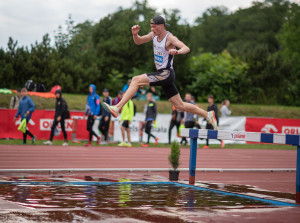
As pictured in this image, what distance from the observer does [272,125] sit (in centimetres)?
2559

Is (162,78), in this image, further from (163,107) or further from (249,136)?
(163,107)

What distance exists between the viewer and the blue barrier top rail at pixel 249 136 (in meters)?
7.16

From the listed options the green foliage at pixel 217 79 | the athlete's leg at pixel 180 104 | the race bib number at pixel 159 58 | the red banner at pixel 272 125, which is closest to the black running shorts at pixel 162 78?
the race bib number at pixel 159 58

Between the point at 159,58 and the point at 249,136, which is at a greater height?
the point at 159,58

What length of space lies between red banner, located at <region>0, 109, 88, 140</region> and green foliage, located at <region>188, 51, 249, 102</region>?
18847mm

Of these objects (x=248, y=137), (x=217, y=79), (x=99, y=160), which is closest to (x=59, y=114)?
(x=99, y=160)

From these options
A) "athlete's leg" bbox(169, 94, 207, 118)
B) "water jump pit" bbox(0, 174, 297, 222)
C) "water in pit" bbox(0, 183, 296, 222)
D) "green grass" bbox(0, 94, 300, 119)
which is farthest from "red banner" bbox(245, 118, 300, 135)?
"water in pit" bbox(0, 183, 296, 222)

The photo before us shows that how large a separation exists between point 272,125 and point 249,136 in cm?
1835

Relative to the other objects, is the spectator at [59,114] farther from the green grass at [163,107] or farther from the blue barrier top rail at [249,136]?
the blue barrier top rail at [249,136]

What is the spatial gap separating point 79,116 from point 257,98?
79.1 feet

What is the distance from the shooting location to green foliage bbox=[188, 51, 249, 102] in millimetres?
39844

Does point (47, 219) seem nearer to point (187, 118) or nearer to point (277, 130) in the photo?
point (187, 118)

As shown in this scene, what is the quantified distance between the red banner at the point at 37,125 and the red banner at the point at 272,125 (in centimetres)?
863

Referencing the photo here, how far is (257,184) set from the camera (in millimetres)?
9844
